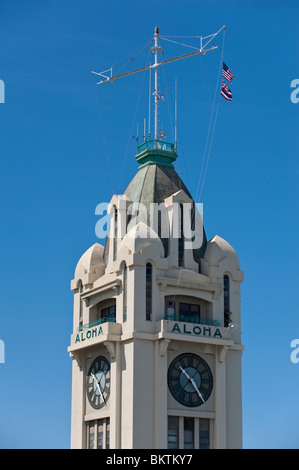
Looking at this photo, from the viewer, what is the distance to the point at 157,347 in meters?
94.4

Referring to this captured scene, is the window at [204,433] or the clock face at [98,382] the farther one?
the clock face at [98,382]

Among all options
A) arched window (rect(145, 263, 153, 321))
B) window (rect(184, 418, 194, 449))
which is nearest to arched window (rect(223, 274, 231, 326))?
arched window (rect(145, 263, 153, 321))

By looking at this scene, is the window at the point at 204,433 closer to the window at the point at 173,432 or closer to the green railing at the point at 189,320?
the window at the point at 173,432

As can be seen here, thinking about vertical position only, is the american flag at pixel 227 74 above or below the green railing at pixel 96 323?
above

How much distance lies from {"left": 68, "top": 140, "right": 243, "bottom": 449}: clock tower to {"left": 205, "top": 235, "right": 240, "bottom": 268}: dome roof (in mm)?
98

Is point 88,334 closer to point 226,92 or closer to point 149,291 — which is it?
point 149,291

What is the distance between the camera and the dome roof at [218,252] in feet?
325

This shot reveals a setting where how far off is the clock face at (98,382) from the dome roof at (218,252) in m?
11.0

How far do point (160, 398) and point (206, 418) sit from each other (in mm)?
4419

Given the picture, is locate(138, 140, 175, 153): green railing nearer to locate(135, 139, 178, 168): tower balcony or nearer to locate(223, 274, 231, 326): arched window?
locate(135, 139, 178, 168): tower balcony

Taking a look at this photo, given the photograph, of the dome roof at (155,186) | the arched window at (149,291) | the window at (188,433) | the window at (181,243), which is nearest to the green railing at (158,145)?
the dome roof at (155,186)
